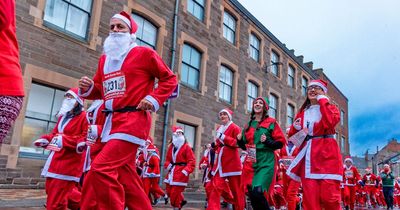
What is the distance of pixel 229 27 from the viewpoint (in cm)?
1844

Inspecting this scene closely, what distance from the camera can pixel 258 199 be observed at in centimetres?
534

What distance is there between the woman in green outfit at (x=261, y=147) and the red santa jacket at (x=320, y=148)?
541 millimetres

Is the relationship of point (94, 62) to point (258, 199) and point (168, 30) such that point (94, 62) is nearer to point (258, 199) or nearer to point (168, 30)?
point (168, 30)

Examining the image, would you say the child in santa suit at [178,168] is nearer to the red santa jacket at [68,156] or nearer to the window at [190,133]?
the red santa jacket at [68,156]

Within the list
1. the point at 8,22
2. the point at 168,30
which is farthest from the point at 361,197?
the point at 8,22

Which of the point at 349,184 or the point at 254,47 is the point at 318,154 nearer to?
the point at 349,184

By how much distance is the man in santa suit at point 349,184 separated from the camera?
43.1ft

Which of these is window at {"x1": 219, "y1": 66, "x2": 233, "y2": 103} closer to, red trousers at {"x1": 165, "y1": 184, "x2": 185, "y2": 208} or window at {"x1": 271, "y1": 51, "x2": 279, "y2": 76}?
window at {"x1": 271, "y1": 51, "x2": 279, "y2": 76}

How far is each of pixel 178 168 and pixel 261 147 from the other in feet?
10.6

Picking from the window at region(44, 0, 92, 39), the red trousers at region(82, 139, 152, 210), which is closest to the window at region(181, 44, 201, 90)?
the window at region(44, 0, 92, 39)

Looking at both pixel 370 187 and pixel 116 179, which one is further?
pixel 370 187

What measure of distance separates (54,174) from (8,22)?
330cm

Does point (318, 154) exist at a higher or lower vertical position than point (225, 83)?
lower

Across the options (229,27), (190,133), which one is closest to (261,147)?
(190,133)
